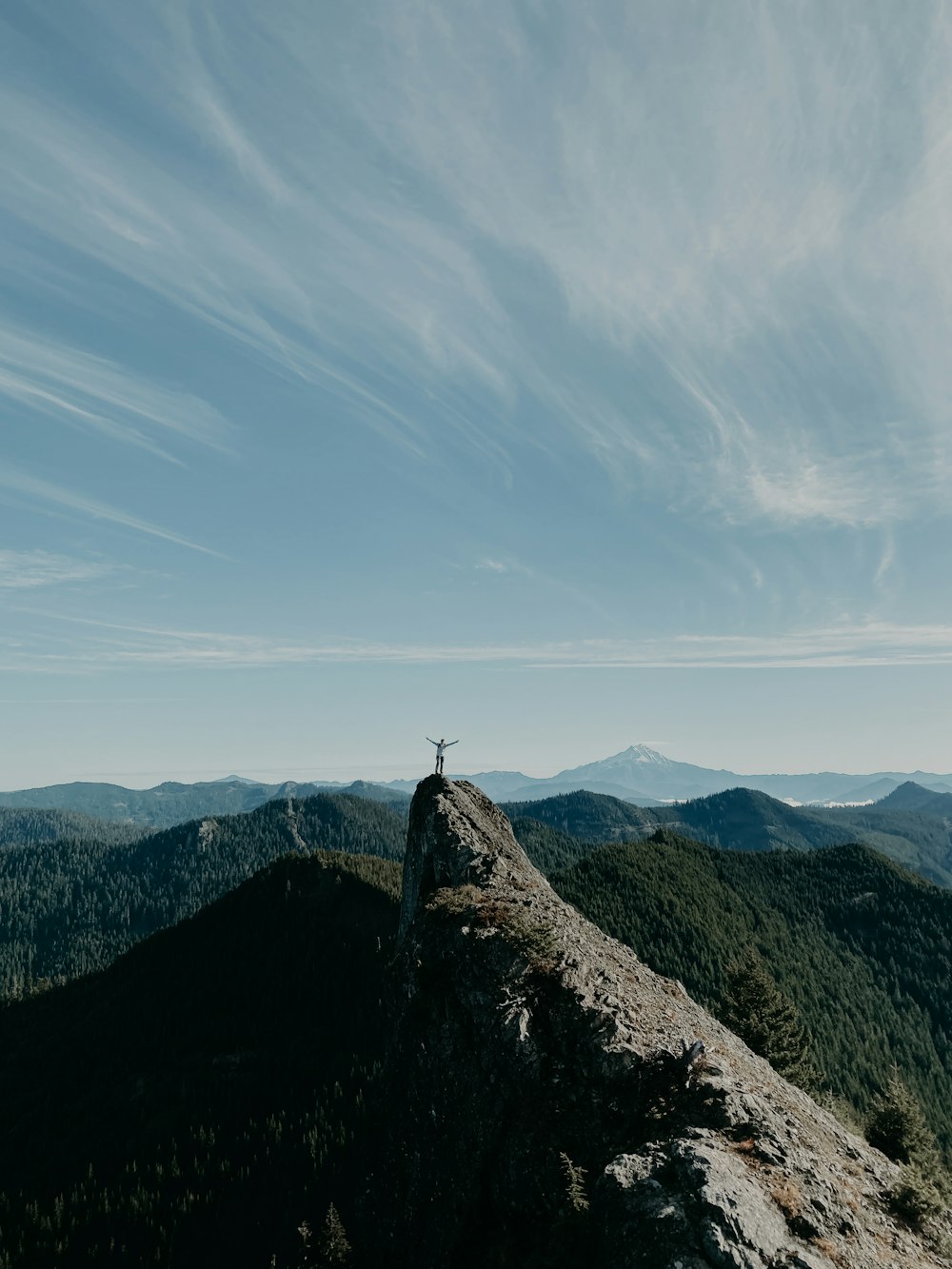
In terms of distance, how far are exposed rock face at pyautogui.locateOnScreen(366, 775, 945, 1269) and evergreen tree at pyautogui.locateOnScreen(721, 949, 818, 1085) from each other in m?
35.2

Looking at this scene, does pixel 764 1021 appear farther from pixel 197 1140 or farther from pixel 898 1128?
pixel 197 1140

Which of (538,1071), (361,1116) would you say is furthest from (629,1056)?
(361,1116)

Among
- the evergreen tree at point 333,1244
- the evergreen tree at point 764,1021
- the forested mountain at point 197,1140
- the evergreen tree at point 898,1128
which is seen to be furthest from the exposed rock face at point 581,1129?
the forested mountain at point 197,1140

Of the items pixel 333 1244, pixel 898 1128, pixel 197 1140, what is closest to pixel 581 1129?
pixel 898 1128

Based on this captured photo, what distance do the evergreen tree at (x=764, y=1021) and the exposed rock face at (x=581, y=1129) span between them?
35167 millimetres

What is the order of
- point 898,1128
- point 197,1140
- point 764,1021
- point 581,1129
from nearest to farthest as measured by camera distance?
point 581,1129
point 898,1128
point 764,1021
point 197,1140

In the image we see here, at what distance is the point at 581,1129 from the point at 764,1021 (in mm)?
55169

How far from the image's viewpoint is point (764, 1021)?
6788cm

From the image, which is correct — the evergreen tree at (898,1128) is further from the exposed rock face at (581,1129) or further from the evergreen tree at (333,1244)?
the evergreen tree at (333,1244)

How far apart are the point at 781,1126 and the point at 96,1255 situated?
570 feet

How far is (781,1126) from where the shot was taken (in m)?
22.9

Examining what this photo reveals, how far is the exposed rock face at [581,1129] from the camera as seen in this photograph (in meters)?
19.1

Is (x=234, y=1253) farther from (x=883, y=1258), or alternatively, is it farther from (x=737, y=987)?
(x=883, y=1258)

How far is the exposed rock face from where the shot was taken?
19.1 metres
